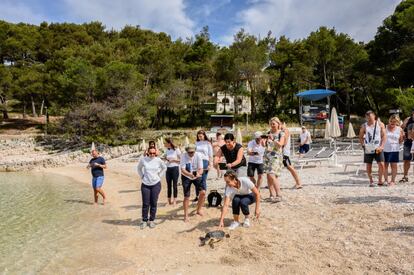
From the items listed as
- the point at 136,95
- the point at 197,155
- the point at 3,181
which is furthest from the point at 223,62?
the point at 197,155

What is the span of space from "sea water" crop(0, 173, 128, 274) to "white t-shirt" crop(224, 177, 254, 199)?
1.96 metres

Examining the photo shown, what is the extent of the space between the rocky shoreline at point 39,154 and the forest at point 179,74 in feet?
6.97

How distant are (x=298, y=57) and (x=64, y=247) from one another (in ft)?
110

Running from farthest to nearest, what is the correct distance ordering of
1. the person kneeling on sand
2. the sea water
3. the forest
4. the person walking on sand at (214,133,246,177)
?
the forest
the person walking on sand at (214,133,246,177)
the person kneeling on sand
the sea water

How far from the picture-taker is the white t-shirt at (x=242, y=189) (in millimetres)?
6125

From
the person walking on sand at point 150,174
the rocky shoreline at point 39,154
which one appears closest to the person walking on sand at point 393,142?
the person walking on sand at point 150,174

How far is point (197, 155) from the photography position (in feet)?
23.1

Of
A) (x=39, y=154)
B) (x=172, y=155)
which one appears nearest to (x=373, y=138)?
(x=172, y=155)

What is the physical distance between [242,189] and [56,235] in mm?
3628

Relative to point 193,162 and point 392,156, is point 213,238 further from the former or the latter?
point 392,156

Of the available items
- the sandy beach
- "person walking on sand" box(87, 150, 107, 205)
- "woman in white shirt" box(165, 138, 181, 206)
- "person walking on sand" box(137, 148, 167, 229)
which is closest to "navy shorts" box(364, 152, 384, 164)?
the sandy beach

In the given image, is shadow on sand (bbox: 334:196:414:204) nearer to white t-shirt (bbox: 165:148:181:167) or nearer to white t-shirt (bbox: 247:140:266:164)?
white t-shirt (bbox: 247:140:266:164)

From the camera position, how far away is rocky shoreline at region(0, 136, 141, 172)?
2103 centimetres

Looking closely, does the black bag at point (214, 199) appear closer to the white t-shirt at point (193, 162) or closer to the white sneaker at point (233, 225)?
the white t-shirt at point (193, 162)
